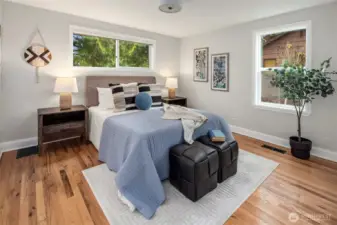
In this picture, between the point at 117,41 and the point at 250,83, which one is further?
the point at 117,41

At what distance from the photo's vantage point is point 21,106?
302cm

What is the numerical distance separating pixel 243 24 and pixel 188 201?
11.2 feet

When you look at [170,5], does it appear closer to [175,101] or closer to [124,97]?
[124,97]

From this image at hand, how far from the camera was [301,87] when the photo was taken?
265 cm

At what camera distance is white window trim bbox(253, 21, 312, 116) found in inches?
114

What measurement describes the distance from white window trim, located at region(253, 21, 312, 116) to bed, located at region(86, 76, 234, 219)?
4.32 feet

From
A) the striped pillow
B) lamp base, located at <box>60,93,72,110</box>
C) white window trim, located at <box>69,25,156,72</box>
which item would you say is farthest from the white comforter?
white window trim, located at <box>69,25,156,72</box>

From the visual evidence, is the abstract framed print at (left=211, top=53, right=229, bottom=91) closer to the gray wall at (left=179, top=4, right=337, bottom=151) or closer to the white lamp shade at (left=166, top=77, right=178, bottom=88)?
the gray wall at (left=179, top=4, right=337, bottom=151)

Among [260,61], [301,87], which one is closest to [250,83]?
[260,61]

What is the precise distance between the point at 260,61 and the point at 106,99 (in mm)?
2945

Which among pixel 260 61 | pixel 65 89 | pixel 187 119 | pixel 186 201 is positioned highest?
pixel 260 61

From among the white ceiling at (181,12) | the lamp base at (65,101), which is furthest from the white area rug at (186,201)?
the white ceiling at (181,12)

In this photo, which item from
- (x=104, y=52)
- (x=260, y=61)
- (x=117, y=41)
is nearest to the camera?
(x=260, y=61)

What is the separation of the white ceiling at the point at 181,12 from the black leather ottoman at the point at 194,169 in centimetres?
209
